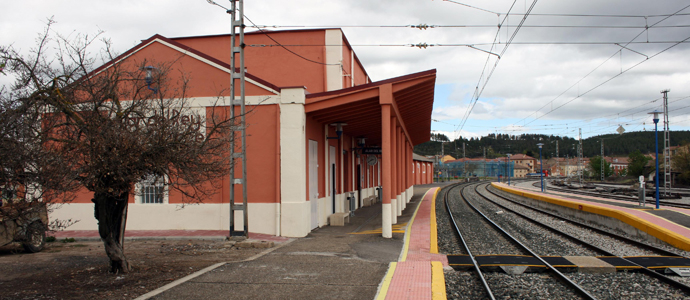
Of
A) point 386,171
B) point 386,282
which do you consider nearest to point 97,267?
point 386,282

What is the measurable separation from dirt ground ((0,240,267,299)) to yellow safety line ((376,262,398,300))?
303 centimetres

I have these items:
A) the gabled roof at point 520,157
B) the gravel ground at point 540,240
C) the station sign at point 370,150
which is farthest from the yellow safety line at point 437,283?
the gabled roof at point 520,157

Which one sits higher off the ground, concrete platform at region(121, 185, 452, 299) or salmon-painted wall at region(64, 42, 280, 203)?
salmon-painted wall at region(64, 42, 280, 203)

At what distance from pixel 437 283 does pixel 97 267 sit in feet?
19.0

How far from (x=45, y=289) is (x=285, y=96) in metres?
7.19

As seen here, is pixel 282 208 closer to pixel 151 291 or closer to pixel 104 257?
pixel 104 257

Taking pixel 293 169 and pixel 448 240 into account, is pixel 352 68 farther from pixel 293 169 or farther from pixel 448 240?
pixel 448 240

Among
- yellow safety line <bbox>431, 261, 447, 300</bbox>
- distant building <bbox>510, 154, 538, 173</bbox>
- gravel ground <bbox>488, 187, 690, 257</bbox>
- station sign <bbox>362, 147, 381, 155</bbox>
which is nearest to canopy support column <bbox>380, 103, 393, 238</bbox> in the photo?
yellow safety line <bbox>431, 261, 447, 300</bbox>

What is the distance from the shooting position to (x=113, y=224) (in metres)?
6.93

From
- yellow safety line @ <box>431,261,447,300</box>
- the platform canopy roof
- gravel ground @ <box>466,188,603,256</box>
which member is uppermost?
the platform canopy roof

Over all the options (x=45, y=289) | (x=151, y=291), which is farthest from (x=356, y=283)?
(x=45, y=289)

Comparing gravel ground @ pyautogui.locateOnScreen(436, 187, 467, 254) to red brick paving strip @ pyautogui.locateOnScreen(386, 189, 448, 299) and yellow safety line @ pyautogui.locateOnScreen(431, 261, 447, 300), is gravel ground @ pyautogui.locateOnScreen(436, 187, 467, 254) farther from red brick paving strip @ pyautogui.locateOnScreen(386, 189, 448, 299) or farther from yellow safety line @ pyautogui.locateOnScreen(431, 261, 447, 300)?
yellow safety line @ pyautogui.locateOnScreen(431, 261, 447, 300)

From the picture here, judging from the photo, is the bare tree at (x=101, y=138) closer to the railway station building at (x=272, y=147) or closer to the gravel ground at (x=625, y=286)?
the railway station building at (x=272, y=147)

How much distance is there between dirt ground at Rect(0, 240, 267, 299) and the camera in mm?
6195
